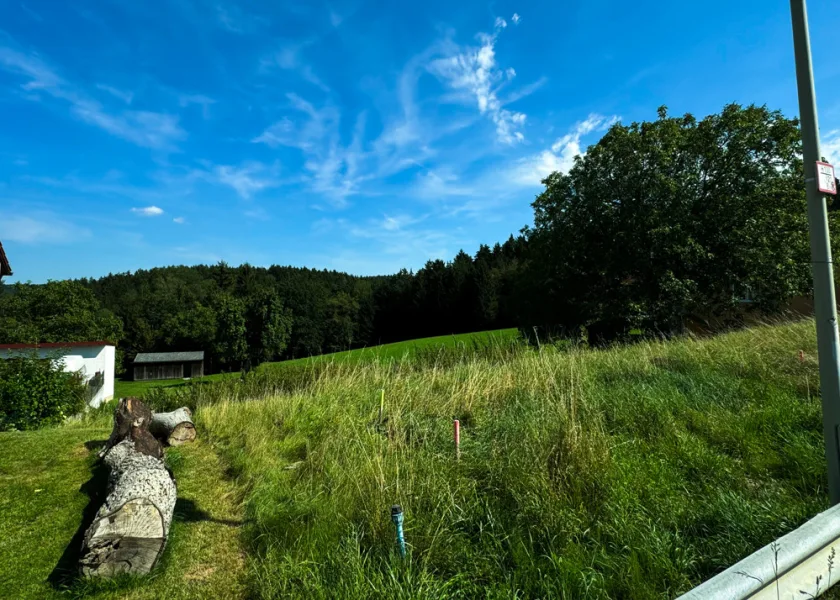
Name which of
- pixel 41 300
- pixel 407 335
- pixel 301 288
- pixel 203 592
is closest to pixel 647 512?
pixel 203 592

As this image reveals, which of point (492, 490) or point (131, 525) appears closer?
point (131, 525)

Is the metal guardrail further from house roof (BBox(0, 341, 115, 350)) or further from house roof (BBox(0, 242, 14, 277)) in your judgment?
house roof (BBox(0, 242, 14, 277))

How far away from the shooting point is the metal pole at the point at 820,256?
3.07 metres

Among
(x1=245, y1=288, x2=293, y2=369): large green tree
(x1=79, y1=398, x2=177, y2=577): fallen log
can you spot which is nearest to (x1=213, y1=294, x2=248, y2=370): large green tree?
(x1=245, y1=288, x2=293, y2=369): large green tree

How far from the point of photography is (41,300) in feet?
147

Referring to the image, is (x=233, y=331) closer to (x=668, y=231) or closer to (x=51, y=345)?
(x=51, y=345)

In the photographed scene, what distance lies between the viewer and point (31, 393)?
9797 millimetres

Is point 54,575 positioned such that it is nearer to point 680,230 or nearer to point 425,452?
point 425,452

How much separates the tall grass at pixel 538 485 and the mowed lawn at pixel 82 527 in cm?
27

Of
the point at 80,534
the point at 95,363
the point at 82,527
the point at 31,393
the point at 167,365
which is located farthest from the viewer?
the point at 167,365

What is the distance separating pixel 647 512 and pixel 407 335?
62.6 metres

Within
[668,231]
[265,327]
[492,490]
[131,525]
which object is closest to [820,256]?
[492,490]

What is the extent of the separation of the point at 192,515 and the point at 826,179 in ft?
20.7

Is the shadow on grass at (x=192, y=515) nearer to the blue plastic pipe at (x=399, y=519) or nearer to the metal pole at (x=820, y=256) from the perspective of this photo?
the blue plastic pipe at (x=399, y=519)
